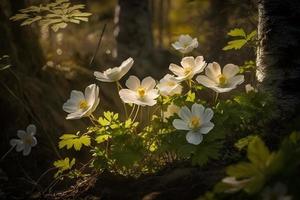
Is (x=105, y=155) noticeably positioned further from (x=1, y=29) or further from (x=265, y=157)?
(x=1, y=29)

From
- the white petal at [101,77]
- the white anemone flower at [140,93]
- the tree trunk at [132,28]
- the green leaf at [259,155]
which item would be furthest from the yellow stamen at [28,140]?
the tree trunk at [132,28]

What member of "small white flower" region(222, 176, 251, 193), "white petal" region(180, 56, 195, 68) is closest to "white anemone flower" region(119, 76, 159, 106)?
"white petal" region(180, 56, 195, 68)

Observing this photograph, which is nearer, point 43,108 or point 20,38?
point 43,108

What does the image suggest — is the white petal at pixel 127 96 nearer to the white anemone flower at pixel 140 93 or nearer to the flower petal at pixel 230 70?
the white anemone flower at pixel 140 93

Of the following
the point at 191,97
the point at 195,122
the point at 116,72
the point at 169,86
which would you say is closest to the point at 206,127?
the point at 195,122

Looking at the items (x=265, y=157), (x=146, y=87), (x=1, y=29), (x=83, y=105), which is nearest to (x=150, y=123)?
(x=146, y=87)

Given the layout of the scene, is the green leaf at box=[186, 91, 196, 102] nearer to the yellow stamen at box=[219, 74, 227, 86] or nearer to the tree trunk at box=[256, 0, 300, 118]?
the yellow stamen at box=[219, 74, 227, 86]

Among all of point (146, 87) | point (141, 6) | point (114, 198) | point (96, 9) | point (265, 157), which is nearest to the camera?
point (265, 157)
